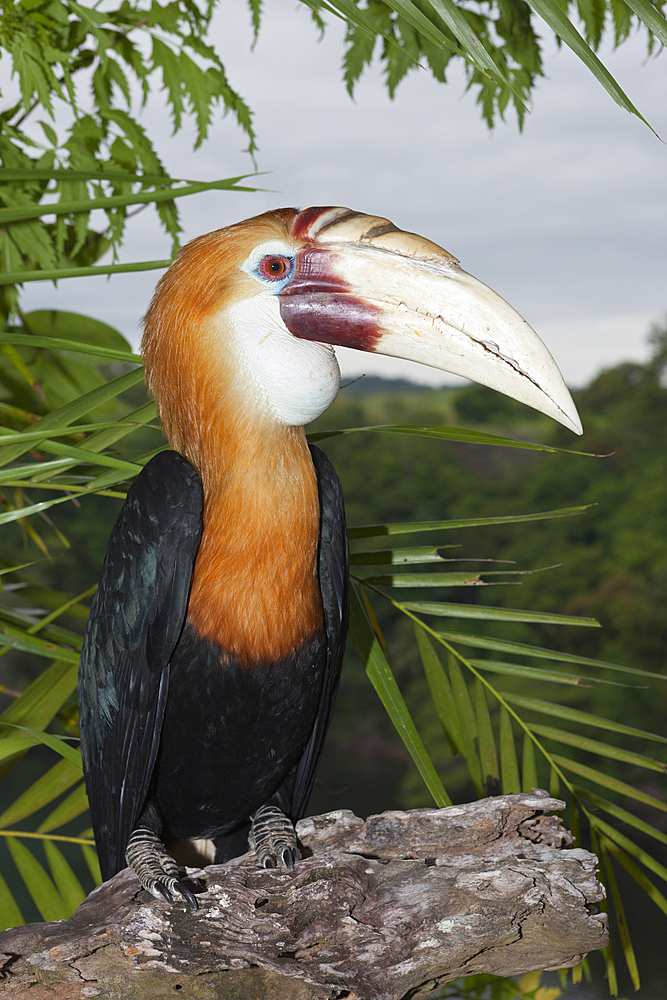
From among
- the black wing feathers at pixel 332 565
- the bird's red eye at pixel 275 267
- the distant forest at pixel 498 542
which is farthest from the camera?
the distant forest at pixel 498 542

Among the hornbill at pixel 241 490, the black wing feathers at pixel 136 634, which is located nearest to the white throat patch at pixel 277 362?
the hornbill at pixel 241 490

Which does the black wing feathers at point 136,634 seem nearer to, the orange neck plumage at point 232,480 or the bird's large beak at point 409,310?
the orange neck plumage at point 232,480

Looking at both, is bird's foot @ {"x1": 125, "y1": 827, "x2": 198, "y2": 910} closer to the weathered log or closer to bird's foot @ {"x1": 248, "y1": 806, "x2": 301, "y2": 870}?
the weathered log

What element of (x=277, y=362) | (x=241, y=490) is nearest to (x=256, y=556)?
(x=241, y=490)

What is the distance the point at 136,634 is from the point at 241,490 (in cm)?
20

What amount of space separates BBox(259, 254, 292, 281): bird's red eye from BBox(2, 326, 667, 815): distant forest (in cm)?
405

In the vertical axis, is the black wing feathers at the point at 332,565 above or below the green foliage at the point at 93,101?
below

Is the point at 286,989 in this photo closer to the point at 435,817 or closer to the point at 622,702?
the point at 435,817

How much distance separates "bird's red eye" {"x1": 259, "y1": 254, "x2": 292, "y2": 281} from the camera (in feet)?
2.69

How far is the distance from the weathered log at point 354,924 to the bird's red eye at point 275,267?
2.02ft

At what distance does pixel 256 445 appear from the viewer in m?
Answer: 0.83

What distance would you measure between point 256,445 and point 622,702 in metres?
4.90

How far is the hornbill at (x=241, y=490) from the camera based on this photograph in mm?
788

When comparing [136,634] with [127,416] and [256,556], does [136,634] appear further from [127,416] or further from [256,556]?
[127,416]
